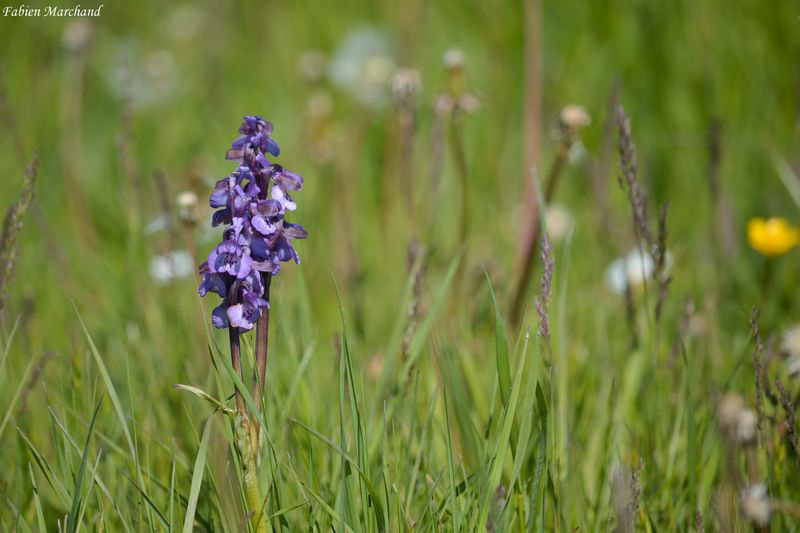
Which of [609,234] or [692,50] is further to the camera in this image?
[692,50]

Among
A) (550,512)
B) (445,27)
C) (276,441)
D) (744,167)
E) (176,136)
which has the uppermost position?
(445,27)

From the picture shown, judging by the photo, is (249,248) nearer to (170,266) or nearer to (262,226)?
(262,226)

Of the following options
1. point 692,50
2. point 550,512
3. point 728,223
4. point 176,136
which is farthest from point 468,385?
point 176,136

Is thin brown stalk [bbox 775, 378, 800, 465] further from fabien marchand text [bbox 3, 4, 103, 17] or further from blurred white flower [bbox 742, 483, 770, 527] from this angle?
fabien marchand text [bbox 3, 4, 103, 17]

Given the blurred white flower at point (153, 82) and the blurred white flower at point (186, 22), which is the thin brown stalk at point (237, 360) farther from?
the blurred white flower at point (186, 22)

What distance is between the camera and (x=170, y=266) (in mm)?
2021

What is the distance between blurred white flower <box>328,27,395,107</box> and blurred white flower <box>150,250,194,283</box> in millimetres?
1232

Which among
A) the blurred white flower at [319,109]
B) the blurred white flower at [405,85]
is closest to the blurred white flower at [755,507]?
the blurred white flower at [405,85]

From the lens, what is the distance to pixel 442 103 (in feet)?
7.45

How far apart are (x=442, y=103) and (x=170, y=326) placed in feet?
3.11

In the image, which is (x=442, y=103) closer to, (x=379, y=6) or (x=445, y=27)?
(x=445, y=27)

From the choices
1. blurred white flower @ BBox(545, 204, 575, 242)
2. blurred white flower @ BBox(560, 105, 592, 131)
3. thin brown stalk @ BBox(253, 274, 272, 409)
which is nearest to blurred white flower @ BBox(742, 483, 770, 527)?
thin brown stalk @ BBox(253, 274, 272, 409)

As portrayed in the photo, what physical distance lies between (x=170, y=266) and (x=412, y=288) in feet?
2.36

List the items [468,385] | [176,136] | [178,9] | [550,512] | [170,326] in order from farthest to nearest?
[178,9], [176,136], [170,326], [468,385], [550,512]
